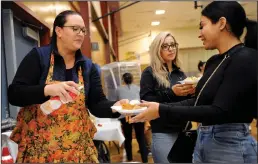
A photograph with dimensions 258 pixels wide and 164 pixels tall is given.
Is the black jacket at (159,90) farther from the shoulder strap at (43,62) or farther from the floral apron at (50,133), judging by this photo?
the shoulder strap at (43,62)

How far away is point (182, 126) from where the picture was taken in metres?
1.18

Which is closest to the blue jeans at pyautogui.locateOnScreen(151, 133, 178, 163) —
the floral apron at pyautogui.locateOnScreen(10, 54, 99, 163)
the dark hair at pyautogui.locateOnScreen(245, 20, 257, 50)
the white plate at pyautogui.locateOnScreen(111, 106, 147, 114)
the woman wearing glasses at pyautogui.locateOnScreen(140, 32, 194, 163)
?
the woman wearing glasses at pyautogui.locateOnScreen(140, 32, 194, 163)

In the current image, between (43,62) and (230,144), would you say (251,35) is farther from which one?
(43,62)

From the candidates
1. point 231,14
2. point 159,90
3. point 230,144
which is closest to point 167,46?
point 159,90

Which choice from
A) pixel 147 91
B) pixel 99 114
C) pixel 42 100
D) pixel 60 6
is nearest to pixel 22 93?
pixel 42 100

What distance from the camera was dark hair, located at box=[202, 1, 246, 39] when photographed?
790 mm

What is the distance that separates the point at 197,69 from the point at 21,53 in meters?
0.75

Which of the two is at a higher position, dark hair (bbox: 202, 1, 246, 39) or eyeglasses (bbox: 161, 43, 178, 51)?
dark hair (bbox: 202, 1, 246, 39)

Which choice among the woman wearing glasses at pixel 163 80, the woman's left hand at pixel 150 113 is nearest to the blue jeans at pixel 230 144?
the woman's left hand at pixel 150 113

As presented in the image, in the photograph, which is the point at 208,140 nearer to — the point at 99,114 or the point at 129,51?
the point at 99,114

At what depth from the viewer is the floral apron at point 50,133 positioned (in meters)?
0.84

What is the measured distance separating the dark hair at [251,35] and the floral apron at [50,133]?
1.85 ft

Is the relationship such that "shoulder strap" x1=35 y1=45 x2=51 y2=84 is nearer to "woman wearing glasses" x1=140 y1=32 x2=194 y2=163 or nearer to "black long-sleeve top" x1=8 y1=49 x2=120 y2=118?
"black long-sleeve top" x1=8 y1=49 x2=120 y2=118

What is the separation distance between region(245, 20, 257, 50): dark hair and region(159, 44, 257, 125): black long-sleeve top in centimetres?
4
